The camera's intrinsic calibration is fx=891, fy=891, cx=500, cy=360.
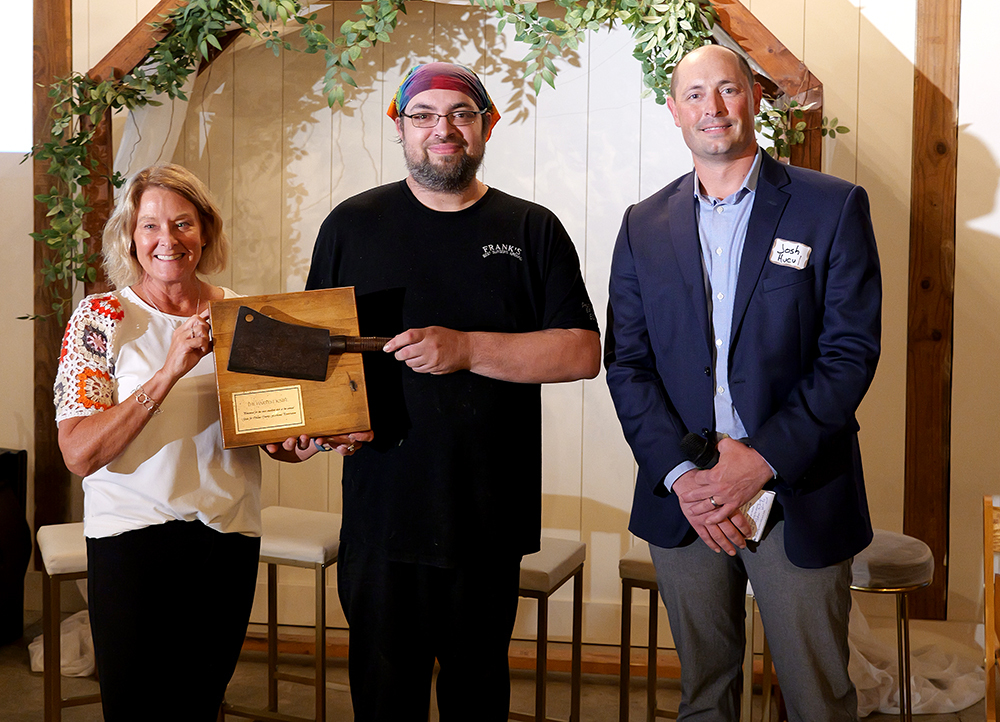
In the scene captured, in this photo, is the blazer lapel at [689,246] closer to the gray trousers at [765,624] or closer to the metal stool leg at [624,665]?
the gray trousers at [765,624]

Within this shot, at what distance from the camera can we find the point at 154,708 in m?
1.89

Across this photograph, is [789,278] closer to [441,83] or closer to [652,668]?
[441,83]

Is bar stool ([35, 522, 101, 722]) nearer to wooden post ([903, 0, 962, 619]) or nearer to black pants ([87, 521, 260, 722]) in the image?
black pants ([87, 521, 260, 722])

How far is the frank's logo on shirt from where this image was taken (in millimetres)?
1939

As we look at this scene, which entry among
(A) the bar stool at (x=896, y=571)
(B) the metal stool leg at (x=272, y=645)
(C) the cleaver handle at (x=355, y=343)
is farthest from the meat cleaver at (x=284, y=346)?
(A) the bar stool at (x=896, y=571)

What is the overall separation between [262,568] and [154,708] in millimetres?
1911

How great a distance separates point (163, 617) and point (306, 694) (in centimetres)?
148

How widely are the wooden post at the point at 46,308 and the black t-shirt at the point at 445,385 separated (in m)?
2.20

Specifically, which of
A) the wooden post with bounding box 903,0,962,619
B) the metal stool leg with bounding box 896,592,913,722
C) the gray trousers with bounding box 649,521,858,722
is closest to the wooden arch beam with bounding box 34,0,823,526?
the wooden post with bounding box 903,0,962,619

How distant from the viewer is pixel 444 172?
1.91 m

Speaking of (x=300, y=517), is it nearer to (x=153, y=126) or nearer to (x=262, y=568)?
(x=262, y=568)

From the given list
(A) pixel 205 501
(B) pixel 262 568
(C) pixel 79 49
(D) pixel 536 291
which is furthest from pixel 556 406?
(C) pixel 79 49

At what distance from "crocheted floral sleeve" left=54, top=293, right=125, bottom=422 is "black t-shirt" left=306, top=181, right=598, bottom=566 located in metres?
0.48

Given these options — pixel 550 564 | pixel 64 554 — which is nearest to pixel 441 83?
pixel 550 564
